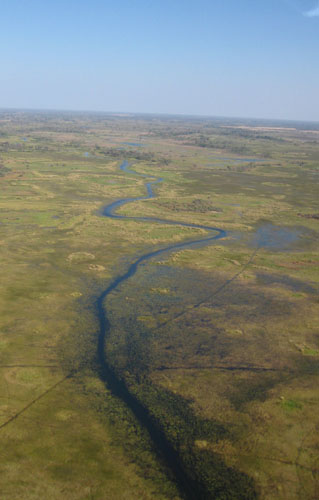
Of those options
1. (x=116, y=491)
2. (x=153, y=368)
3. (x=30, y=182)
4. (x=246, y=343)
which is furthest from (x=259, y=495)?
(x=30, y=182)

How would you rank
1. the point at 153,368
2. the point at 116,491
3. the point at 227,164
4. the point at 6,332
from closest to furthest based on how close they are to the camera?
the point at 116,491 → the point at 153,368 → the point at 6,332 → the point at 227,164

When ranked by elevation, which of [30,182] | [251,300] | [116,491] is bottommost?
[116,491]

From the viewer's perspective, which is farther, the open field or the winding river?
the open field

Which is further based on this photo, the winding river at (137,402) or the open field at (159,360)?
the open field at (159,360)

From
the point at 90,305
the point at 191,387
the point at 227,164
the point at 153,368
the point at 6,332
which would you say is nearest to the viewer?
the point at 191,387

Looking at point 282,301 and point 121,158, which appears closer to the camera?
point 282,301

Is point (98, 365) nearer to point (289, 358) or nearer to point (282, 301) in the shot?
point (289, 358)

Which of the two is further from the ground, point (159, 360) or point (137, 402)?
point (159, 360)

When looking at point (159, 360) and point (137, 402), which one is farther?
point (159, 360)
